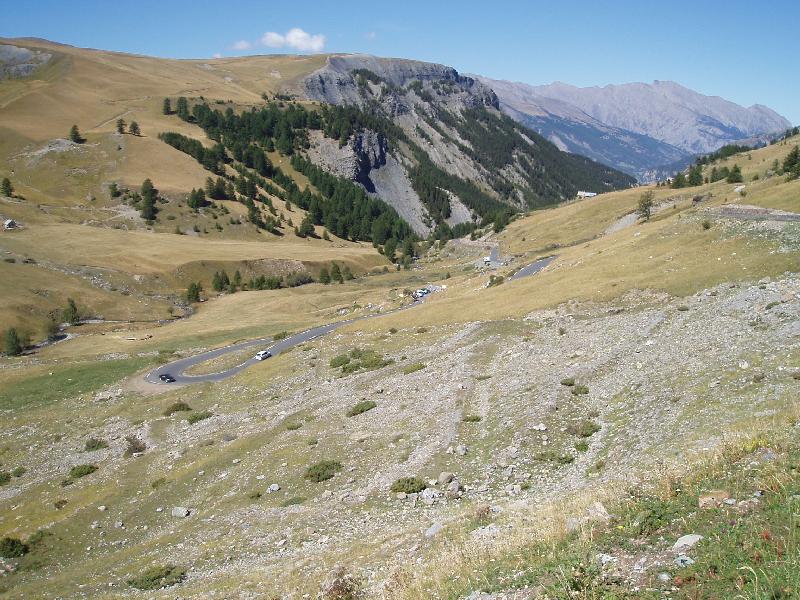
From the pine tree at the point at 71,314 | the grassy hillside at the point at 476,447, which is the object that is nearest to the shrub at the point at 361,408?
the grassy hillside at the point at 476,447

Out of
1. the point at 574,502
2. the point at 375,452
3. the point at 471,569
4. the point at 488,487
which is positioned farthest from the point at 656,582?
the point at 375,452

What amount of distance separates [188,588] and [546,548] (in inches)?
614

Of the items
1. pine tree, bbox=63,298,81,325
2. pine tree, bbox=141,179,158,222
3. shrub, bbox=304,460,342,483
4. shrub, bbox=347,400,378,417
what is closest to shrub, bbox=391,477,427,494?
shrub, bbox=304,460,342,483

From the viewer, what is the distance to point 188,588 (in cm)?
2086

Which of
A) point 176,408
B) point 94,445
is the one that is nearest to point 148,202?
point 176,408

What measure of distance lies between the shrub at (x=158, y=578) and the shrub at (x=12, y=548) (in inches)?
477

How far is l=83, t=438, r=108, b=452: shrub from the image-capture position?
4619 cm

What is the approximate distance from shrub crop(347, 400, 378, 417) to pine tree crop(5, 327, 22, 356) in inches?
2963

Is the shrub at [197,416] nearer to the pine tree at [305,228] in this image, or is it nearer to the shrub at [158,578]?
the shrub at [158,578]

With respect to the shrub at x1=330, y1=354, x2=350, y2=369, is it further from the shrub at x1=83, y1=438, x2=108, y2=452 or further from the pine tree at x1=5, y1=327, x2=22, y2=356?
the pine tree at x1=5, y1=327, x2=22, y2=356

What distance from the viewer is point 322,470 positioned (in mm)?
29391

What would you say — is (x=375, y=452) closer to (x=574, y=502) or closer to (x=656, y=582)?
(x=574, y=502)

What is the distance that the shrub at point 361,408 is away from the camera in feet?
125

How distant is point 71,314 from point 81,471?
241 feet
